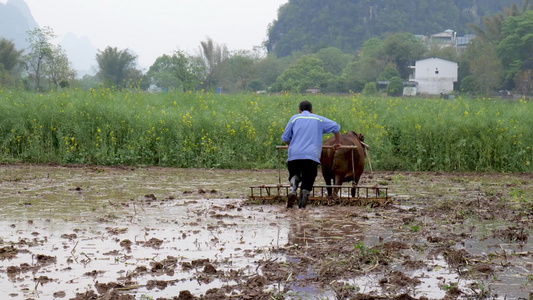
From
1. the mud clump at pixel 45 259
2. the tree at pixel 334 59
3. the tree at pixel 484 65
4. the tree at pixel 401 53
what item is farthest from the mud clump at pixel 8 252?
the tree at pixel 334 59

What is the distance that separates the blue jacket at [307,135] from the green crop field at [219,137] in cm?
661

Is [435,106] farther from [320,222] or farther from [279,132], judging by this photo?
[320,222]

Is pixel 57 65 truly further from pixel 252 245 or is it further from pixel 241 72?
pixel 252 245

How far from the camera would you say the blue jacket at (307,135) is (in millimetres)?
10305

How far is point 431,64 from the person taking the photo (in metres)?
88.9

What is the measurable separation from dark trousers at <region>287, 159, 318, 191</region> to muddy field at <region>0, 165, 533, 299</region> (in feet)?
1.37

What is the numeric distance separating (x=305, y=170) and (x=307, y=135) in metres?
0.54

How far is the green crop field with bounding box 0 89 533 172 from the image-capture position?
55.8ft

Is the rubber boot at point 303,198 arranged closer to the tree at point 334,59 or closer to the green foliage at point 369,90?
the green foliage at point 369,90

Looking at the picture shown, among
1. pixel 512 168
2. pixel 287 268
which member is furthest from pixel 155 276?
pixel 512 168

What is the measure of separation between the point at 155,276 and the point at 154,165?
1122 centimetres

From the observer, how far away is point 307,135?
33.9 feet

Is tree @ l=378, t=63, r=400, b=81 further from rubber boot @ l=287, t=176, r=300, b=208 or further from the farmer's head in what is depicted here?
rubber boot @ l=287, t=176, r=300, b=208

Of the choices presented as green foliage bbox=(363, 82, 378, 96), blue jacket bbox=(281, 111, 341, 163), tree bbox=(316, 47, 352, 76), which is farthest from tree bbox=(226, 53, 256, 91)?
blue jacket bbox=(281, 111, 341, 163)
